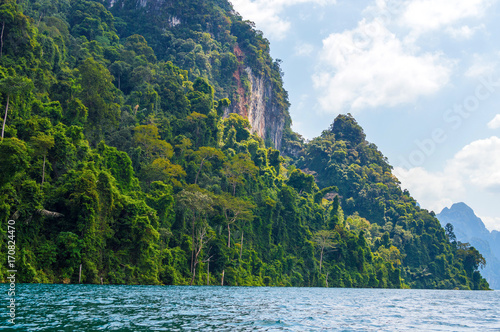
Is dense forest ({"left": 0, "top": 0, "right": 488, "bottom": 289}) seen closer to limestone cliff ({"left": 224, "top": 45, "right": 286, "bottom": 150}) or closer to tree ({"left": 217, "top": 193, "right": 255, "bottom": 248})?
tree ({"left": 217, "top": 193, "right": 255, "bottom": 248})

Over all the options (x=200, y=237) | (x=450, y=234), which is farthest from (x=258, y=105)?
(x=200, y=237)

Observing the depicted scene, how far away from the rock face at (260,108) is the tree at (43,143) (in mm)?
67295

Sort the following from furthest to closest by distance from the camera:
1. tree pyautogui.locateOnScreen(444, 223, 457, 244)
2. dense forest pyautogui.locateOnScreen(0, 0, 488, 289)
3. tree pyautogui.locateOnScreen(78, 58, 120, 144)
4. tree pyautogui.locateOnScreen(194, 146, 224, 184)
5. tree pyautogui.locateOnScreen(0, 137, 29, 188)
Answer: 1. tree pyautogui.locateOnScreen(444, 223, 457, 244)
2. tree pyautogui.locateOnScreen(194, 146, 224, 184)
3. tree pyautogui.locateOnScreen(78, 58, 120, 144)
4. dense forest pyautogui.locateOnScreen(0, 0, 488, 289)
5. tree pyautogui.locateOnScreen(0, 137, 29, 188)

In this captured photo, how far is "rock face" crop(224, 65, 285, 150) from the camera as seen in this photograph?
112 meters

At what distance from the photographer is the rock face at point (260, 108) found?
4407 inches

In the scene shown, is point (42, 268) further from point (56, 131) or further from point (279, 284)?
point (279, 284)

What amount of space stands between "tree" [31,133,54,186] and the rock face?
67.3 m

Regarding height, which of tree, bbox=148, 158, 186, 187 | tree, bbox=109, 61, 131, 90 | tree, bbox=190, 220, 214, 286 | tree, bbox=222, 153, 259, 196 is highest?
tree, bbox=109, 61, 131, 90

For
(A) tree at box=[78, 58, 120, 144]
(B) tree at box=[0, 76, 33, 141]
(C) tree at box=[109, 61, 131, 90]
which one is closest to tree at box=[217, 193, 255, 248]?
(A) tree at box=[78, 58, 120, 144]

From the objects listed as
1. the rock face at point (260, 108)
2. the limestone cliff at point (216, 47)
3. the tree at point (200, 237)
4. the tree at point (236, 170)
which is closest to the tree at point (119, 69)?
the limestone cliff at point (216, 47)

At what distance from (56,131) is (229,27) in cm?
8824

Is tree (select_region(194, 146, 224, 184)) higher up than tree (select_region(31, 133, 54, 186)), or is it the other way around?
tree (select_region(194, 146, 224, 184))

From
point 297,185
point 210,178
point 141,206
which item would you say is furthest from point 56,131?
point 297,185

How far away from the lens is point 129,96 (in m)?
72.9
